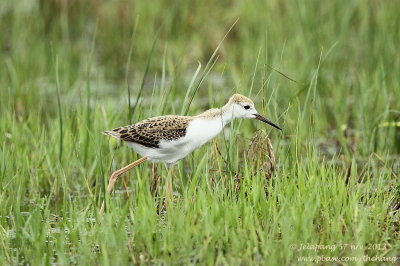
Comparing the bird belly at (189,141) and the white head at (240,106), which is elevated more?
the white head at (240,106)

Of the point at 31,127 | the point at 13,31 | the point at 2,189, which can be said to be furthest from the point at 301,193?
the point at 13,31

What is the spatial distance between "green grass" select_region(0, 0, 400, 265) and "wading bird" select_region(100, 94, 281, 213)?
19 centimetres

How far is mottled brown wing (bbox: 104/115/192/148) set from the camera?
727cm

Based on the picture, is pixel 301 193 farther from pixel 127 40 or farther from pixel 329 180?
pixel 127 40

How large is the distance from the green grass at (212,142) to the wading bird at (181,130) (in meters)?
0.19

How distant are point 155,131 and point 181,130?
0.70ft

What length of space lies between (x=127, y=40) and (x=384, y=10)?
4039 mm

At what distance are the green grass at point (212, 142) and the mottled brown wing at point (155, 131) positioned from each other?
0.28m

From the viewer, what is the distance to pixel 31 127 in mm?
9367

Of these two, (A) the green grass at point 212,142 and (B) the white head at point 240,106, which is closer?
(A) the green grass at point 212,142

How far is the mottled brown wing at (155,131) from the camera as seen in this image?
7266 millimetres

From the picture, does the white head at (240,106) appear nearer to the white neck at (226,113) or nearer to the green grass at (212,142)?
the white neck at (226,113)

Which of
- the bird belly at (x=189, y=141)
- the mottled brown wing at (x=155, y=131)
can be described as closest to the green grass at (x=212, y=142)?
the bird belly at (x=189, y=141)

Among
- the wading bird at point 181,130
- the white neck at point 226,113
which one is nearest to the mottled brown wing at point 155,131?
the wading bird at point 181,130
